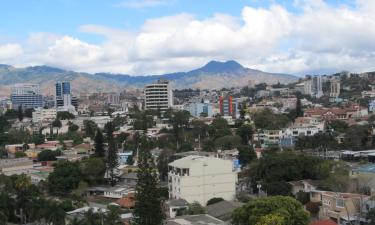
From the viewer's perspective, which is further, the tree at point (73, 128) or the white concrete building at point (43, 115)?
the white concrete building at point (43, 115)

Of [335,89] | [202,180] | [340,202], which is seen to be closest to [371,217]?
[340,202]

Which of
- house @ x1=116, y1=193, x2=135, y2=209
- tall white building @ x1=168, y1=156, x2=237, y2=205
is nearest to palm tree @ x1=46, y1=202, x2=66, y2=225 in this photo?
house @ x1=116, y1=193, x2=135, y2=209

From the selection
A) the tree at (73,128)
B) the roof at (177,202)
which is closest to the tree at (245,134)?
the roof at (177,202)

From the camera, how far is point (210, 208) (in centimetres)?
3048

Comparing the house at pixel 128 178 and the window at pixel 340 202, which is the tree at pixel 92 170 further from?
the window at pixel 340 202

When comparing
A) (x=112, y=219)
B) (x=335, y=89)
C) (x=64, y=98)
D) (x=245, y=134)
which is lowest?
(x=112, y=219)

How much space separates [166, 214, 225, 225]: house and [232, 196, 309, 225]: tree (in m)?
2.55

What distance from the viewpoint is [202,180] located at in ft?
112

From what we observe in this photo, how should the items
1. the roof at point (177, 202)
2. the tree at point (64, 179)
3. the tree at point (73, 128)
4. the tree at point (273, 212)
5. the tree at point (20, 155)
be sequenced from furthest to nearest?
1. the tree at point (73, 128)
2. the tree at point (20, 155)
3. the tree at point (64, 179)
4. the roof at point (177, 202)
5. the tree at point (273, 212)

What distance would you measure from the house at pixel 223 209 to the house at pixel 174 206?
1447 mm

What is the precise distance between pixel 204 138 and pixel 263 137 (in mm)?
6600

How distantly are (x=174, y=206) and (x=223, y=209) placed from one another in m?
3.17

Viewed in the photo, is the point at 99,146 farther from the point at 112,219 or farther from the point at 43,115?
the point at 43,115

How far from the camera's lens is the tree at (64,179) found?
127 feet
